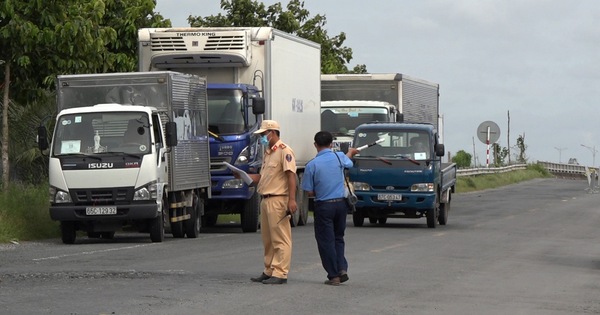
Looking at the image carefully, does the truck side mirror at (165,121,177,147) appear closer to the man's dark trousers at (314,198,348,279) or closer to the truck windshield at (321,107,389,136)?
the man's dark trousers at (314,198,348,279)

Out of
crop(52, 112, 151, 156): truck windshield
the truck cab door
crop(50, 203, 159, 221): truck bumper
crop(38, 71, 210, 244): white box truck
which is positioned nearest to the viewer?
crop(50, 203, 159, 221): truck bumper

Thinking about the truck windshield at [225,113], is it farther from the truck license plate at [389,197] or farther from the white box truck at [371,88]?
the white box truck at [371,88]

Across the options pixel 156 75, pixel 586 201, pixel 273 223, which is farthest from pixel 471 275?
pixel 586 201

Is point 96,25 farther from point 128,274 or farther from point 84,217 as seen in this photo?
point 128,274

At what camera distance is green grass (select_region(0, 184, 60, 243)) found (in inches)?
960

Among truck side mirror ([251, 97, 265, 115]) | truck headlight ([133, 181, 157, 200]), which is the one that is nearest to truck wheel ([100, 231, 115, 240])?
truck headlight ([133, 181, 157, 200])

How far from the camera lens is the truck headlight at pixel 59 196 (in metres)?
23.1

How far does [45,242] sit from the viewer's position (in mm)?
24234

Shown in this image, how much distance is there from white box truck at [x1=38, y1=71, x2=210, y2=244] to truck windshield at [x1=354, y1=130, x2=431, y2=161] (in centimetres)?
587

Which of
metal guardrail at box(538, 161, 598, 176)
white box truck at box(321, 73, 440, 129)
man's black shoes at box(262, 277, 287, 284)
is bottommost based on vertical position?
metal guardrail at box(538, 161, 598, 176)

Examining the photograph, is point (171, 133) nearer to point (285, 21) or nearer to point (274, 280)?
point (274, 280)

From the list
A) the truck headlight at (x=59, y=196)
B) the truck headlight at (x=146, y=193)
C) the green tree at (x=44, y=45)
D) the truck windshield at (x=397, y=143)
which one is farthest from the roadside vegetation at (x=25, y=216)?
the truck windshield at (x=397, y=143)

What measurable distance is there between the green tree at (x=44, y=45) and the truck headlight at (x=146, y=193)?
187 inches

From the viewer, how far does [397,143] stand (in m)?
29.7
